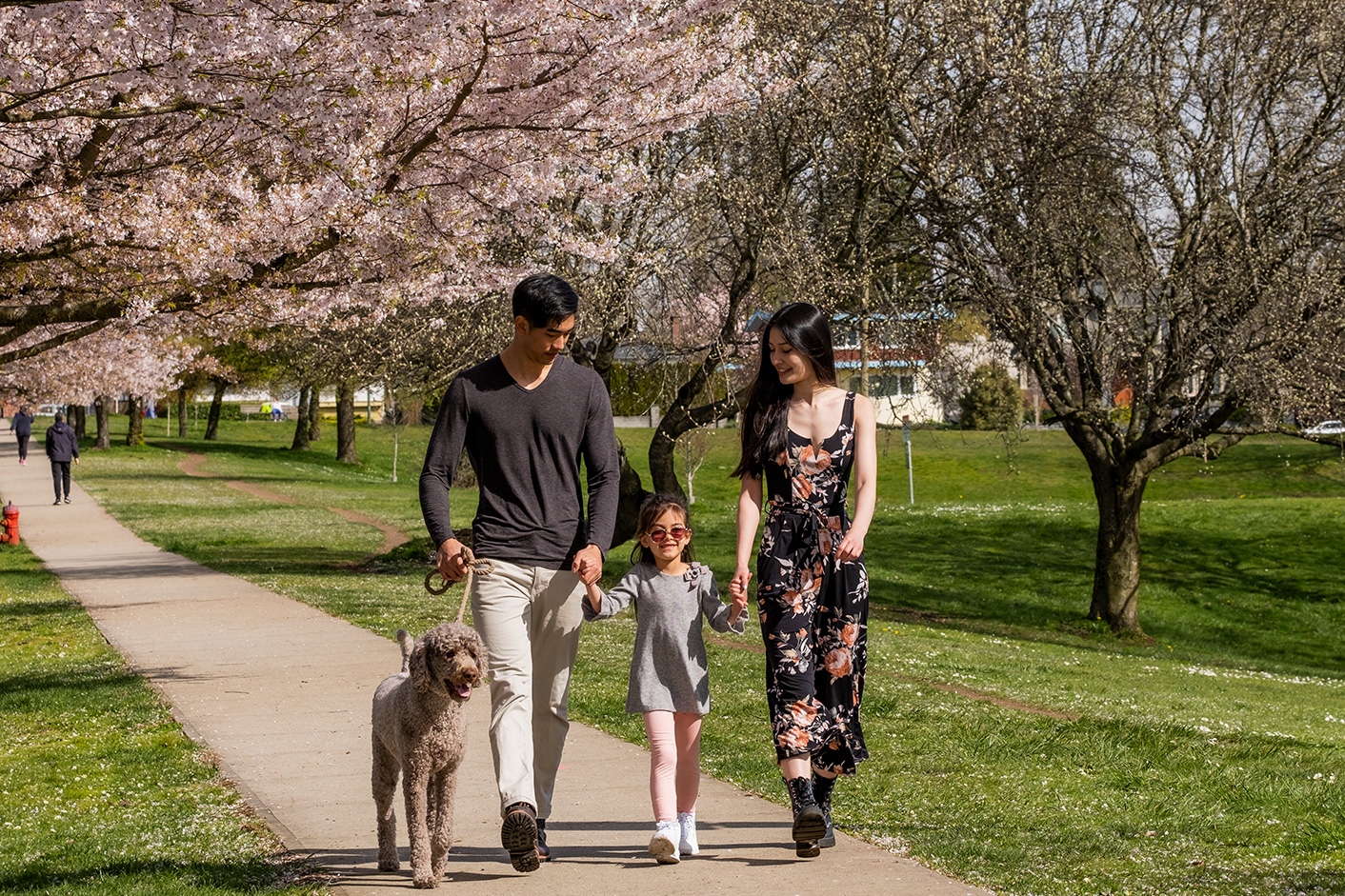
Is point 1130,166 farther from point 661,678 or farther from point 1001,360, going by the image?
point 661,678

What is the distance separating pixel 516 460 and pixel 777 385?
1.15m

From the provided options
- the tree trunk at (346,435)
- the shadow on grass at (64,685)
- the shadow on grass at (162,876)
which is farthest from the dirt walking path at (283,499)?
the shadow on grass at (162,876)

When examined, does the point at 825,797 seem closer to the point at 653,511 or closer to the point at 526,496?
the point at 653,511

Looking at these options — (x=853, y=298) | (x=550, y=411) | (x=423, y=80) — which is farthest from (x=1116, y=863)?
(x=853, y=298)

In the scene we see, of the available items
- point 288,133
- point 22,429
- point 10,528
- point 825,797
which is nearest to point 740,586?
point 825,797

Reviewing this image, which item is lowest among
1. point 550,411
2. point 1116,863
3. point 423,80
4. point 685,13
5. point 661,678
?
point 1116,863

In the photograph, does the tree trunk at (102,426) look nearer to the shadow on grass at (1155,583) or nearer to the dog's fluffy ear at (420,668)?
the shadow on grass at (1155,583)

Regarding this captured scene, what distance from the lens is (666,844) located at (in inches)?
197

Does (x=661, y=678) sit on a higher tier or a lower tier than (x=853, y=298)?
lower

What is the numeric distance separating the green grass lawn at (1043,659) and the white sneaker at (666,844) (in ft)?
3.04

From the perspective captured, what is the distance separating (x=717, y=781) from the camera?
6633mm

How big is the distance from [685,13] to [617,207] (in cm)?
520

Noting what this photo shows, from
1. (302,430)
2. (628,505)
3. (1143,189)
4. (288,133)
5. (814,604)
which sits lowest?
(628,505)

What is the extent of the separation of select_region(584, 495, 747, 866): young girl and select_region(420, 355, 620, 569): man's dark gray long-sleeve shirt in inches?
8.7
